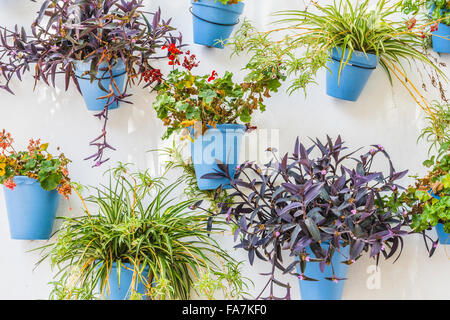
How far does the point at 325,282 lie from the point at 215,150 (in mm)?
627

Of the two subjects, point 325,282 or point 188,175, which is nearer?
point 325,282

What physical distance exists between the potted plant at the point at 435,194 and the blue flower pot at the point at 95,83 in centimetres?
114

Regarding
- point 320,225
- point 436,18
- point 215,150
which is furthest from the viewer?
point 436,18

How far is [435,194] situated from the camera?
5.57ft

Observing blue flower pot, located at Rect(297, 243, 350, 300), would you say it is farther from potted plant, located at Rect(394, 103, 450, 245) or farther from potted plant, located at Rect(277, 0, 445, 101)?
potted plant, located at Rect(277, 0, 445, 101)

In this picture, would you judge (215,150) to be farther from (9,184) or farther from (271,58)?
(9,184)

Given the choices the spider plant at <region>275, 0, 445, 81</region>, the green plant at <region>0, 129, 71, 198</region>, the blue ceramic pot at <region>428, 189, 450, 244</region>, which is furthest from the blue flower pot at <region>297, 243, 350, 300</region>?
the green plant at <region>0, 129, 71, 198</region>

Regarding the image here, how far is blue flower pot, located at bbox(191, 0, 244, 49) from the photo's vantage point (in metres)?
1.73

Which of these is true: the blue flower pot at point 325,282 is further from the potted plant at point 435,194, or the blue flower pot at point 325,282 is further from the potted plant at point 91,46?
the potted plant at point 91,46

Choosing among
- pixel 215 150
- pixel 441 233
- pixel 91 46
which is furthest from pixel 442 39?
pixel 91 46

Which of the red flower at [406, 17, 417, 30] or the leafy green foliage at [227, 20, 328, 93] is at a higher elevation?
the red flower at [406, 17, 417, 30]

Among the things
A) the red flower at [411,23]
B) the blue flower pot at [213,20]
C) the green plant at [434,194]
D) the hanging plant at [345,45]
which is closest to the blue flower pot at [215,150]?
the hanging plant at [345,45]

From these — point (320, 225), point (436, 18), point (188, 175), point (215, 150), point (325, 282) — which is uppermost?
point (436, 18)

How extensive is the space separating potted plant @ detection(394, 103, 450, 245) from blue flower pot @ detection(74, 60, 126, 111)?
1.14m
